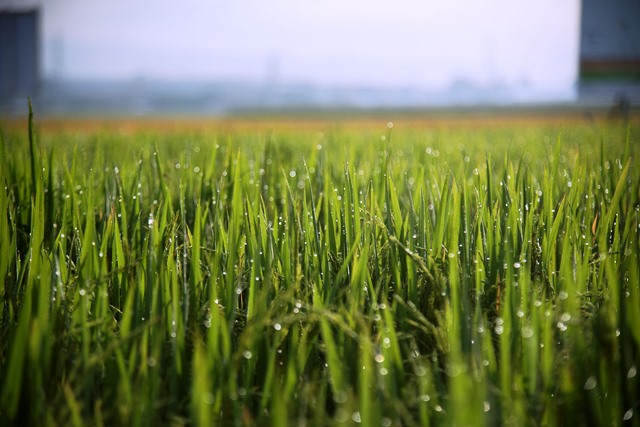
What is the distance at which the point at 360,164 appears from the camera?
6.48 feet

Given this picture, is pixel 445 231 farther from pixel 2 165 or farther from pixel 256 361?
pixel 2 165

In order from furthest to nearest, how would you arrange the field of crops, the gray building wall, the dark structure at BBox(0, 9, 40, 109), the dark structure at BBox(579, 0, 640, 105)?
1. the gray building wall
2. the dark structure at BBox(579, 0, 640, 105)
3. the dark structure at BBox(0, 9, 40, 109)
4. the field of crops

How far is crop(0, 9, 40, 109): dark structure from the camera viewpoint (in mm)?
17844

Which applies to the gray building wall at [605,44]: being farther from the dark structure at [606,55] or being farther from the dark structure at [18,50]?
the dark structure at [18,50]

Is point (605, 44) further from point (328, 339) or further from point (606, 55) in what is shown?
point (328, 339)

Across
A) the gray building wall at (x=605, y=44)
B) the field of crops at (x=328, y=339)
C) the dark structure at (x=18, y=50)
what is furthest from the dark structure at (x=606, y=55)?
the field of crops at (x=328, y=339)

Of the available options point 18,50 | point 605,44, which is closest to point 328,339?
point 18,50

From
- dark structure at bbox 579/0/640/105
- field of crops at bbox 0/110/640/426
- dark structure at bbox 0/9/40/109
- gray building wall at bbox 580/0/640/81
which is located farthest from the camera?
gray building wall at bbox 580/0/640/81

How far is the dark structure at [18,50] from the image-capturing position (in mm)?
17844

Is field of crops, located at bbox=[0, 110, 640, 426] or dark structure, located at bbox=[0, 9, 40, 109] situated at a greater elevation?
dark structure, located at bbox=[0, 9, 40, 109]

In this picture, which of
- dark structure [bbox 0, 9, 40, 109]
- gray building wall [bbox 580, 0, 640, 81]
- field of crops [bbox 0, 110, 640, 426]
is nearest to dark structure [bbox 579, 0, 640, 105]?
gray building wall [bbox 580, 0, 640, 81]

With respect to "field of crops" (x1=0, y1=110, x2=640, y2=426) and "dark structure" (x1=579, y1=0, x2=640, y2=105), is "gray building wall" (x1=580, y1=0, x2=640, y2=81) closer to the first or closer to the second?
"dark structure" (x1=579, y1=0, x2=640, y2=105)

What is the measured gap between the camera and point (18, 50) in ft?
58.7

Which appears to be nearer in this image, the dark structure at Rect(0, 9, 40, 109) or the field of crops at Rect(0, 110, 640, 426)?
the field of crops at Rect(0, 110, 640, 426)
